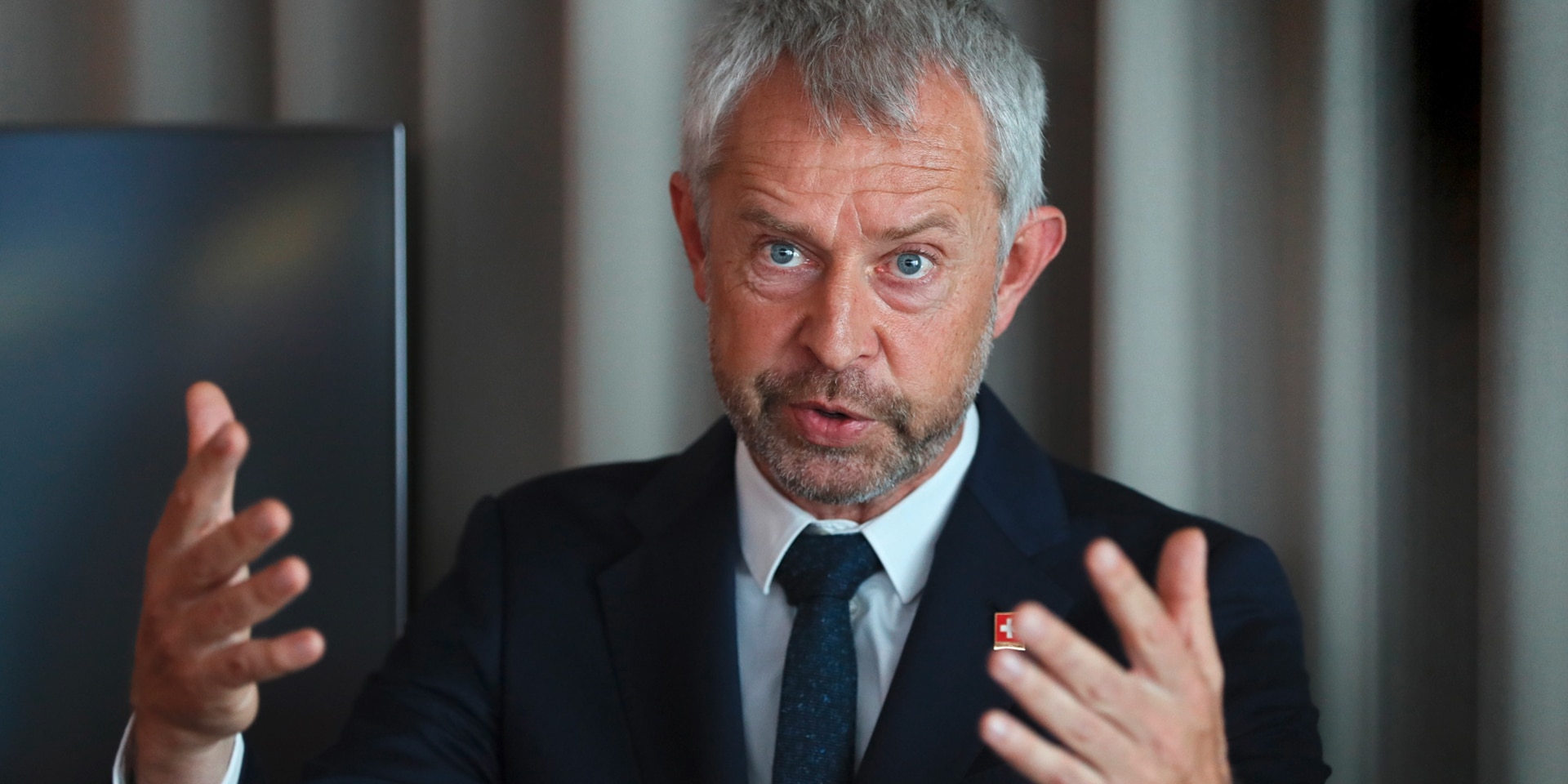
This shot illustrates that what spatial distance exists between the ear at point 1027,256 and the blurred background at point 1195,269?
24 centimetres

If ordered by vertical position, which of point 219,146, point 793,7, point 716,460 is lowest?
point 716,460

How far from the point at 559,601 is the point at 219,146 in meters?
0.77

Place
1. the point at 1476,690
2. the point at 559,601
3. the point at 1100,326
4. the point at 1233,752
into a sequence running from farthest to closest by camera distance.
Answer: the point at 1100,326
the point at 1476,690
the point at 559,601
the point at 1233,752

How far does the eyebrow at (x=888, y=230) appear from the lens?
112 cm

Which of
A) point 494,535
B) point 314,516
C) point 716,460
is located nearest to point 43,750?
point 314,516

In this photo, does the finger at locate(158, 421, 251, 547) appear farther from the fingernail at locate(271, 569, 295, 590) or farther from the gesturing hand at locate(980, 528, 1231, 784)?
the gesturing hand at locate(980, 528, 1231, 784)

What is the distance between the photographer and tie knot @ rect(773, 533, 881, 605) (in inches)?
47.0

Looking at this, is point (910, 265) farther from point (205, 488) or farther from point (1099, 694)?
point (205, 488)

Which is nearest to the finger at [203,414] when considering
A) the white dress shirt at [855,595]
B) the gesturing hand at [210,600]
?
the gesturing hand at [210,600]

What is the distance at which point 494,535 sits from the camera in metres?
1.34

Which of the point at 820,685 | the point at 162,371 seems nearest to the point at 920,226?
the point at 820,685

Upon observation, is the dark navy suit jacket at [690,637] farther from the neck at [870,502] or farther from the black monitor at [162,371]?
the black monitor at [162,371]

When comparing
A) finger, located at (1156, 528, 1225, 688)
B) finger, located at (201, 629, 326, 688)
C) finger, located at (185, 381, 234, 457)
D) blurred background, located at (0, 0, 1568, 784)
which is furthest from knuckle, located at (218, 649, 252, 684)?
blurred background, located at (0, 0, 1568, 784)

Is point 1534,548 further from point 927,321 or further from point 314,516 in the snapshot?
point 314,516
